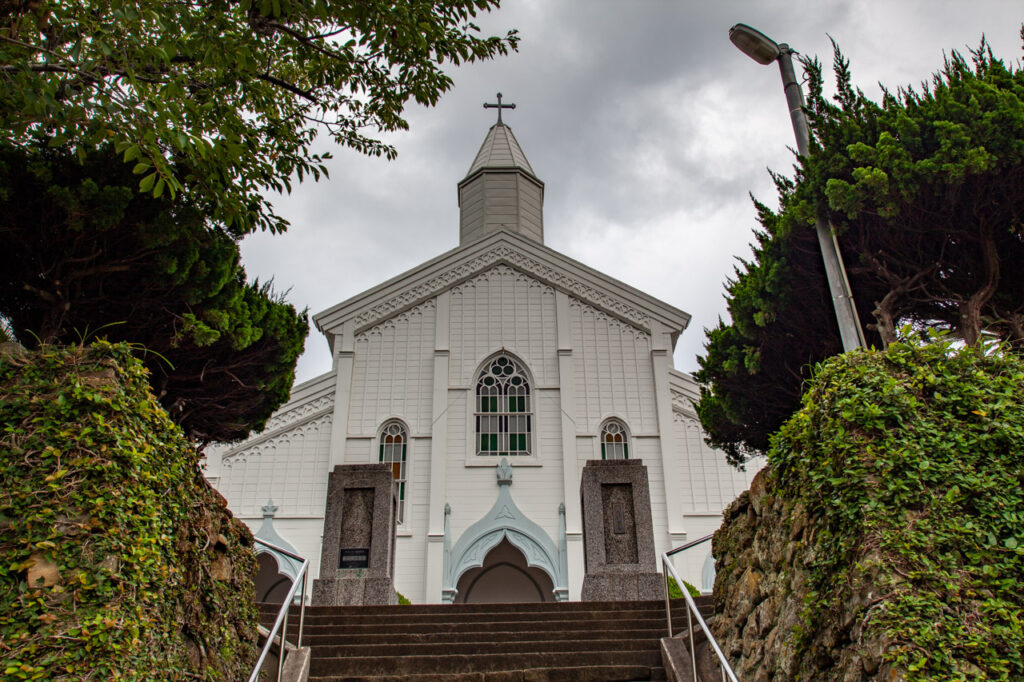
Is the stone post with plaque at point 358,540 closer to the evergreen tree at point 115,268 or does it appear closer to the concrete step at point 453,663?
the evergreen tree at point 115,268

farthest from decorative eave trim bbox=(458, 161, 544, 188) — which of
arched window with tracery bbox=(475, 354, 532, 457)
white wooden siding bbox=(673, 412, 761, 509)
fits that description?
white wooden siding bbox=(673, 412, 761, 509)

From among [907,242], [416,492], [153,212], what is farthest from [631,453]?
[153,212]

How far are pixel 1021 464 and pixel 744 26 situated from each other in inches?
258

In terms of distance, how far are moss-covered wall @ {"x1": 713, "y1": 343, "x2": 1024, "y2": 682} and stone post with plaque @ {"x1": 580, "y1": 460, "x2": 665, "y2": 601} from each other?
4.58 meters

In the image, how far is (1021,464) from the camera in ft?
15.6

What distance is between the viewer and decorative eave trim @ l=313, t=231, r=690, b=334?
22500 mm

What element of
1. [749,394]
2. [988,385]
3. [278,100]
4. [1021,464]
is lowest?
[1021,464]

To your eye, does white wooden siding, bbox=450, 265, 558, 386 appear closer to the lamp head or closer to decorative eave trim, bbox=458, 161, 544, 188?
decorative eave trim, bbox=458, 161, 544, 188

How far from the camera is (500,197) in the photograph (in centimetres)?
2759

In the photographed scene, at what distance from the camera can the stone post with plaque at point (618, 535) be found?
35.6 ft

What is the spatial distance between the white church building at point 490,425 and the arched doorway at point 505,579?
39mm

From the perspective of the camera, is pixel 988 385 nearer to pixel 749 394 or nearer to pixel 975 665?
pixel 975 665

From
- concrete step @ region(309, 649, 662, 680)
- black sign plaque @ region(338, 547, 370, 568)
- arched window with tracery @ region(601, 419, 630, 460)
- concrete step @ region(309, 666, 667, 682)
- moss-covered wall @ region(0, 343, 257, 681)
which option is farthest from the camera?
arched window with tracery @ region(601, 419, 630, 460)

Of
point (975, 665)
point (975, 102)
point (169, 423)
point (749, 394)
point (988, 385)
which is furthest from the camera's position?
point (749, 394)
